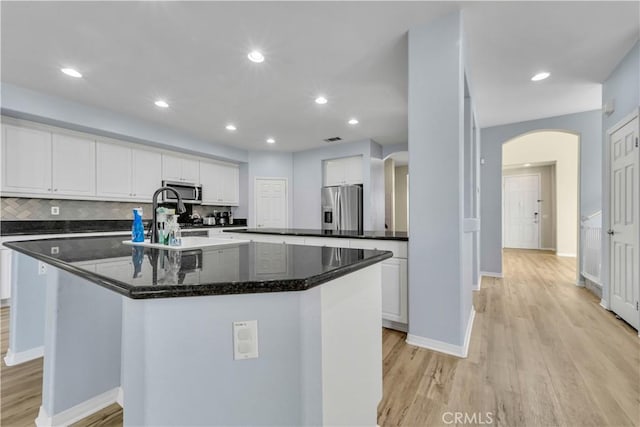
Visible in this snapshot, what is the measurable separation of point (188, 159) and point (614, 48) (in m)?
5.61

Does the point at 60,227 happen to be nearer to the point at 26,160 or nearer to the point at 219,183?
the point at 26,160

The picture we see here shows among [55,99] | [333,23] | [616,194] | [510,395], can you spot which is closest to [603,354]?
[510,395]

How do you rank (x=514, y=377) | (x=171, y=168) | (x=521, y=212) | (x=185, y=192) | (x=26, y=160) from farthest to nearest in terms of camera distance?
(x=521, y=212) → (x=185, y=192) → (x=171, y=168) → (x=26, y=160) → (x=514, y=377)

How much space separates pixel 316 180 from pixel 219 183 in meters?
1.96

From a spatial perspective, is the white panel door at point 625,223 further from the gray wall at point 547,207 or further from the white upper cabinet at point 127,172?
the white upper cabinet at point 127,172

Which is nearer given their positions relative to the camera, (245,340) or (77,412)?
(245,340)

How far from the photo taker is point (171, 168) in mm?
4691

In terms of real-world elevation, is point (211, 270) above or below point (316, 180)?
below

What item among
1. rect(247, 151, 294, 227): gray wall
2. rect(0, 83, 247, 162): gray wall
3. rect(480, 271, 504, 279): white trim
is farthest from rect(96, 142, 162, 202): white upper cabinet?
rect(480, 271, 504, 279): white trim

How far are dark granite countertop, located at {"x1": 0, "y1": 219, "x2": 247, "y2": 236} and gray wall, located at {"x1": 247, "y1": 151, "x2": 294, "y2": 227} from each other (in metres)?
1.22

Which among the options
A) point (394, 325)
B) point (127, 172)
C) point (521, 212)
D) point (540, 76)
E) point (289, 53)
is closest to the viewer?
point (289, 53)

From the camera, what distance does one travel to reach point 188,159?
4984 millimetres

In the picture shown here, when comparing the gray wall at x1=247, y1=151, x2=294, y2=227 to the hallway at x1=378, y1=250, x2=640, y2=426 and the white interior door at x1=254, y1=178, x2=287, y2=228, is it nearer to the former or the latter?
the white interior door at x1=254, y1=178, x2=287, y2=228
